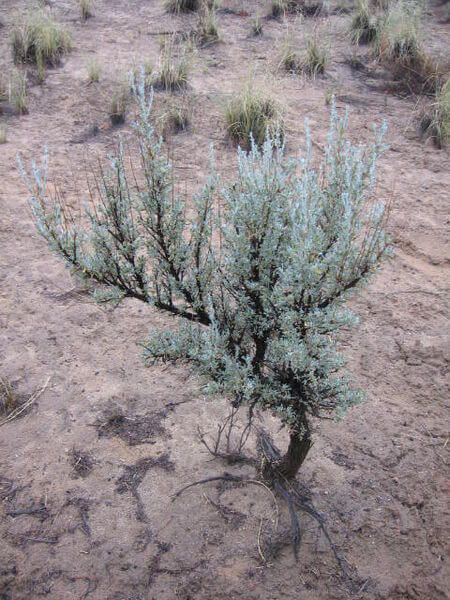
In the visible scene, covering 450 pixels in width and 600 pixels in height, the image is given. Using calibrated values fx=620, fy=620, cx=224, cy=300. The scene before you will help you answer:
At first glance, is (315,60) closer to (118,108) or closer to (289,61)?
(289,61)

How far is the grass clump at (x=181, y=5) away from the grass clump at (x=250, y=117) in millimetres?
2958

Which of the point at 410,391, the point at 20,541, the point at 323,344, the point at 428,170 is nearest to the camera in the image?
the point at 323,344

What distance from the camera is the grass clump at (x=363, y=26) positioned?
7762mm

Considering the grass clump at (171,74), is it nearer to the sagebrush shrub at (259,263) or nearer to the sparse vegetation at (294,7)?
the sparse vegetation at (294,7)

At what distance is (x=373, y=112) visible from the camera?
665 cm

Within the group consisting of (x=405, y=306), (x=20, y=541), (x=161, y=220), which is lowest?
(x=20, y=541)

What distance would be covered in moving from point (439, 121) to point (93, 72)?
12.0 ft

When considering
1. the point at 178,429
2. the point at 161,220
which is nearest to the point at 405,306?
the point at 178,429

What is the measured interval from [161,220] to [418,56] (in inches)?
224

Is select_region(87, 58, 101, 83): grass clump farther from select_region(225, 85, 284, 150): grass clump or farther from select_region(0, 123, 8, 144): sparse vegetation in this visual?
select_region(225, 85, 284, 150): grass clump

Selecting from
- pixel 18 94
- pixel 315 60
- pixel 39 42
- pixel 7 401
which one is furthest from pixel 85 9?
pixel 7 401

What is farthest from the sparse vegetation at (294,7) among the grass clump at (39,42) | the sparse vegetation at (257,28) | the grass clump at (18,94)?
the grass clump at (18,94)

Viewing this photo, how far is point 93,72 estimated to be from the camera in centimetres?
673

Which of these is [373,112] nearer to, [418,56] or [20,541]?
[418,56]
